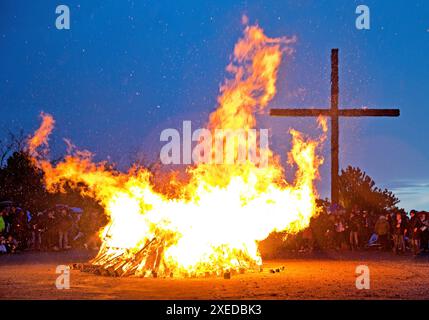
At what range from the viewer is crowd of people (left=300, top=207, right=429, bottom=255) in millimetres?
21734

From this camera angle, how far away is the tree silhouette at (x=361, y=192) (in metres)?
45.7

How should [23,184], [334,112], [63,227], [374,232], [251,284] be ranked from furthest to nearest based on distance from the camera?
[23,184], [63,227], [374,232], [334,112], [251,284]

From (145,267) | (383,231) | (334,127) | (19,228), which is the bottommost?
(145,267)

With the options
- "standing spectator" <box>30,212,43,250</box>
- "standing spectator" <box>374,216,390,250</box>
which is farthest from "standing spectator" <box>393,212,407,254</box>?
"standing spectator" <box>30,212,43,250</box>

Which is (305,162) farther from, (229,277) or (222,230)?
(229,277)

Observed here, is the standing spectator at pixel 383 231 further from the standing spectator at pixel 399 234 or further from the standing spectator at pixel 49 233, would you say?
the standing spectator at pixel 49 233

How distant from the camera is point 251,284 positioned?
12992 millimetres

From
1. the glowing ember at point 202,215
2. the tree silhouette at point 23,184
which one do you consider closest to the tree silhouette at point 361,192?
the tree silhouette at point 23,184

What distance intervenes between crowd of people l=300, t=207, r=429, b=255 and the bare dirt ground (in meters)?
3.61

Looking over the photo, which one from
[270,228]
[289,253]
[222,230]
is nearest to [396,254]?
[289,253]

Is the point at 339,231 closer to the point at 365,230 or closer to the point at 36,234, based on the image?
the point at 365,230

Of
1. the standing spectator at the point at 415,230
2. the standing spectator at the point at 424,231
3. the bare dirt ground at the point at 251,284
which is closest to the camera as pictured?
the bare dirt ground at the point at 251,284

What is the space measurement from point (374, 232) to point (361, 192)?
2278 cm

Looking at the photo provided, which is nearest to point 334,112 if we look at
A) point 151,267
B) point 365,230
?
point 365,230
